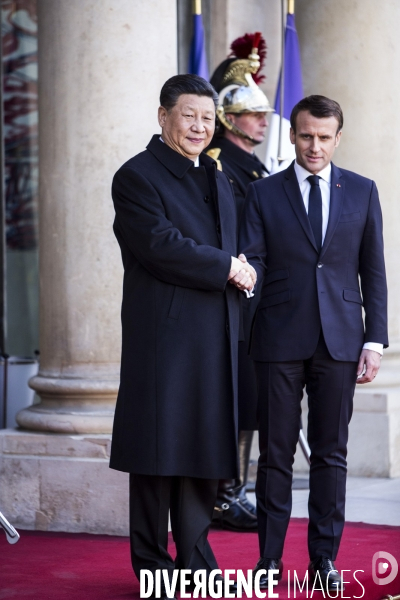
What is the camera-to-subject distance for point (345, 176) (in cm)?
432

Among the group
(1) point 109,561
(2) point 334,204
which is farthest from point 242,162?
(1) point 109,561

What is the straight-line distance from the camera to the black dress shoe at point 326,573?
404cm

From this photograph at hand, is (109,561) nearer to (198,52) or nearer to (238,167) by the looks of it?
(238,167)

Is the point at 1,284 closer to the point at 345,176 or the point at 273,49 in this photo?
the point at 273,49

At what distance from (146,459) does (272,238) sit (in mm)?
1012

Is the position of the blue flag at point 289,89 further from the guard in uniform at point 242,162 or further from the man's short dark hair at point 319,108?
the man's short dark hair at point 319,108

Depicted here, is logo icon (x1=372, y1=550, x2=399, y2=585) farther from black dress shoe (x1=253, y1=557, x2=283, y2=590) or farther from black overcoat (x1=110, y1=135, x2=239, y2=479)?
black overcoat (x1=110, y1=135, x2=239, y2=479)

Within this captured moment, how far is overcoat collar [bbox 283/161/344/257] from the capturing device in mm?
4188

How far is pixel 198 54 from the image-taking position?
719 cm

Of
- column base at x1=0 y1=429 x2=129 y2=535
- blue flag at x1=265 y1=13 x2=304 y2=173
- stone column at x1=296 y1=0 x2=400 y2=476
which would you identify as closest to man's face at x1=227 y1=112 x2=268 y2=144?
blue flag at x1=265 y1=13 x2=304 y2=173

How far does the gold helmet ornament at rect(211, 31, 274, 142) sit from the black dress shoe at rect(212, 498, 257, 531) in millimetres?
1911

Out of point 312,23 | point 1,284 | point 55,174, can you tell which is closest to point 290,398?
point 55,174

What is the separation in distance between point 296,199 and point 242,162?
1504 millimetres

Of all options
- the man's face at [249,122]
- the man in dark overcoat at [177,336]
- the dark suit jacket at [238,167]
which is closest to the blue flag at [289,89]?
the man's face at [249,122]
